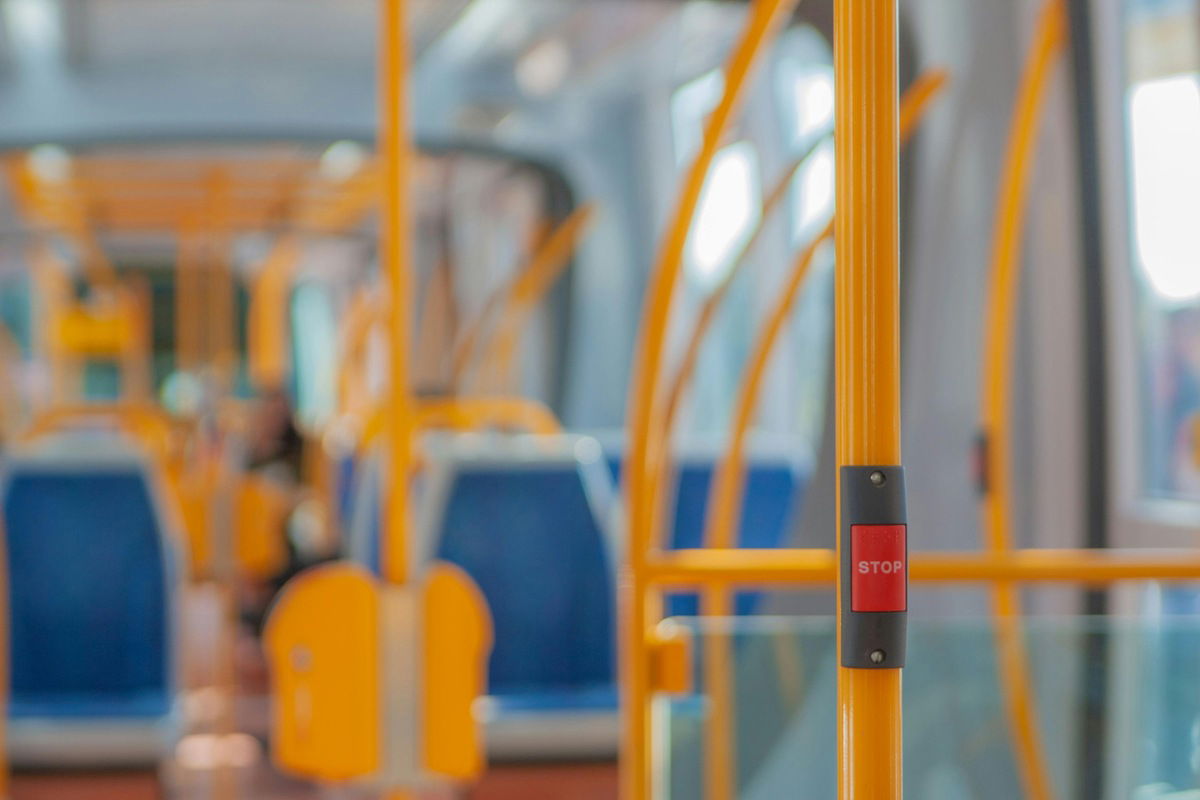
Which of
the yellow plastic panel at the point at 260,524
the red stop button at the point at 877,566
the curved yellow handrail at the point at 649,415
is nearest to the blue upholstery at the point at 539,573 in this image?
the curved yellow handrail at the point at 649,415

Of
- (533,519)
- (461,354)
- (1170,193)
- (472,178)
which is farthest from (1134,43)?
(472,178)

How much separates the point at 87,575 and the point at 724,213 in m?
3.38

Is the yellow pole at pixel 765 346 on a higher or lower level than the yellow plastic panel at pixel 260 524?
higher

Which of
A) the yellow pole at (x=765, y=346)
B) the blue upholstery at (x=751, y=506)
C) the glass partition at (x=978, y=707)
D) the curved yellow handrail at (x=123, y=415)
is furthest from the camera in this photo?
the curved yellow handrail at (x=123, y=415)

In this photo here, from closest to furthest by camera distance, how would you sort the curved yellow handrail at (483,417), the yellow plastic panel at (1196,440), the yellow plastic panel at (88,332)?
the yellow plastic panel at (1196,440)
the curved yellow handrail at (483,417)
the yellow plastic panel at (88,332)

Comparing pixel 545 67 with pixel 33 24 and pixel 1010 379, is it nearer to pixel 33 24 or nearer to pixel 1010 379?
pixel 33 24

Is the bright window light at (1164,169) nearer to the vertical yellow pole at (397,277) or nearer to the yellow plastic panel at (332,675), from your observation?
the vertical yellow pole at (397,277)

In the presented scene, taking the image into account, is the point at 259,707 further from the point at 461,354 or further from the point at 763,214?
the point at 763,214

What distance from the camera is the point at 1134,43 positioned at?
2953mm

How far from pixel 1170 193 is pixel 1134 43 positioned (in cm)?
30

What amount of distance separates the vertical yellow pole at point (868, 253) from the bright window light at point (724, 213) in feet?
16.5

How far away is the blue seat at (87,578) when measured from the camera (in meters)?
3.44

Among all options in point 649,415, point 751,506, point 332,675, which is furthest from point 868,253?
point 751,506

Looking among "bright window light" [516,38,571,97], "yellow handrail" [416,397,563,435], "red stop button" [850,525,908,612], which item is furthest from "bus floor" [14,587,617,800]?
"bright window light" [516,38,571,97]
